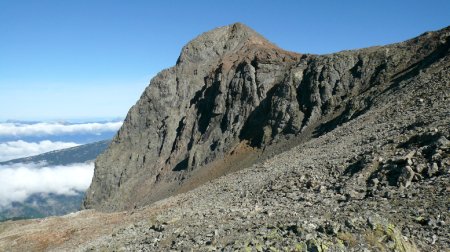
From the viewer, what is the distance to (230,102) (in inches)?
3720

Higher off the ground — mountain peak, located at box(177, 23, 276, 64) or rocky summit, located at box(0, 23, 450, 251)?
mountain peak, located at box(177, 23, 276, 64)

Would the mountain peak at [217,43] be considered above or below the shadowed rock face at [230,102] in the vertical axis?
above

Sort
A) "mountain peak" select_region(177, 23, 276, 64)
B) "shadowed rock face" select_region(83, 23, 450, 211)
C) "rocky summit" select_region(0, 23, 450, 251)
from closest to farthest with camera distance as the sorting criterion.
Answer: "rocky summit" select_region(0, 23, 450, 251) < "shadowed rock face" select_region(83, 23, 450, 211) < "mountain peak" select_region(177, 23, 276, 64)

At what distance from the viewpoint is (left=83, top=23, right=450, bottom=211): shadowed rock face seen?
7100cm

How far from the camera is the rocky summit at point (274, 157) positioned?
71.5ft

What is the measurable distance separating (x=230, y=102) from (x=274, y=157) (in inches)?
1590

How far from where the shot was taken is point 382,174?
28.6 metres

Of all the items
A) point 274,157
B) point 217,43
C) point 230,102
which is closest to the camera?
point 274,157

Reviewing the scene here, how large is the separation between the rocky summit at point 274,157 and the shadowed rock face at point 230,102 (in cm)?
31

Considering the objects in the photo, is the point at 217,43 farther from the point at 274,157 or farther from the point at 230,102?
the point at 274,157

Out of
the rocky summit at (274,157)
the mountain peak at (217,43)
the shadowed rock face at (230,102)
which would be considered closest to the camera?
the rocky summit at (274,157)

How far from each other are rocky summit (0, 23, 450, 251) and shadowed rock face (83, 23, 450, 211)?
31 centimetres

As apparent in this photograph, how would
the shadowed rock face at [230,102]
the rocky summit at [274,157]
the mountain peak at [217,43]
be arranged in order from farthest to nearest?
the mountain peak at [217,43] → the shadowed rock face at [230,102] → the rocky summit at [274,157]

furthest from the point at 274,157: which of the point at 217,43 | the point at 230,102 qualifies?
the point at 217,43
